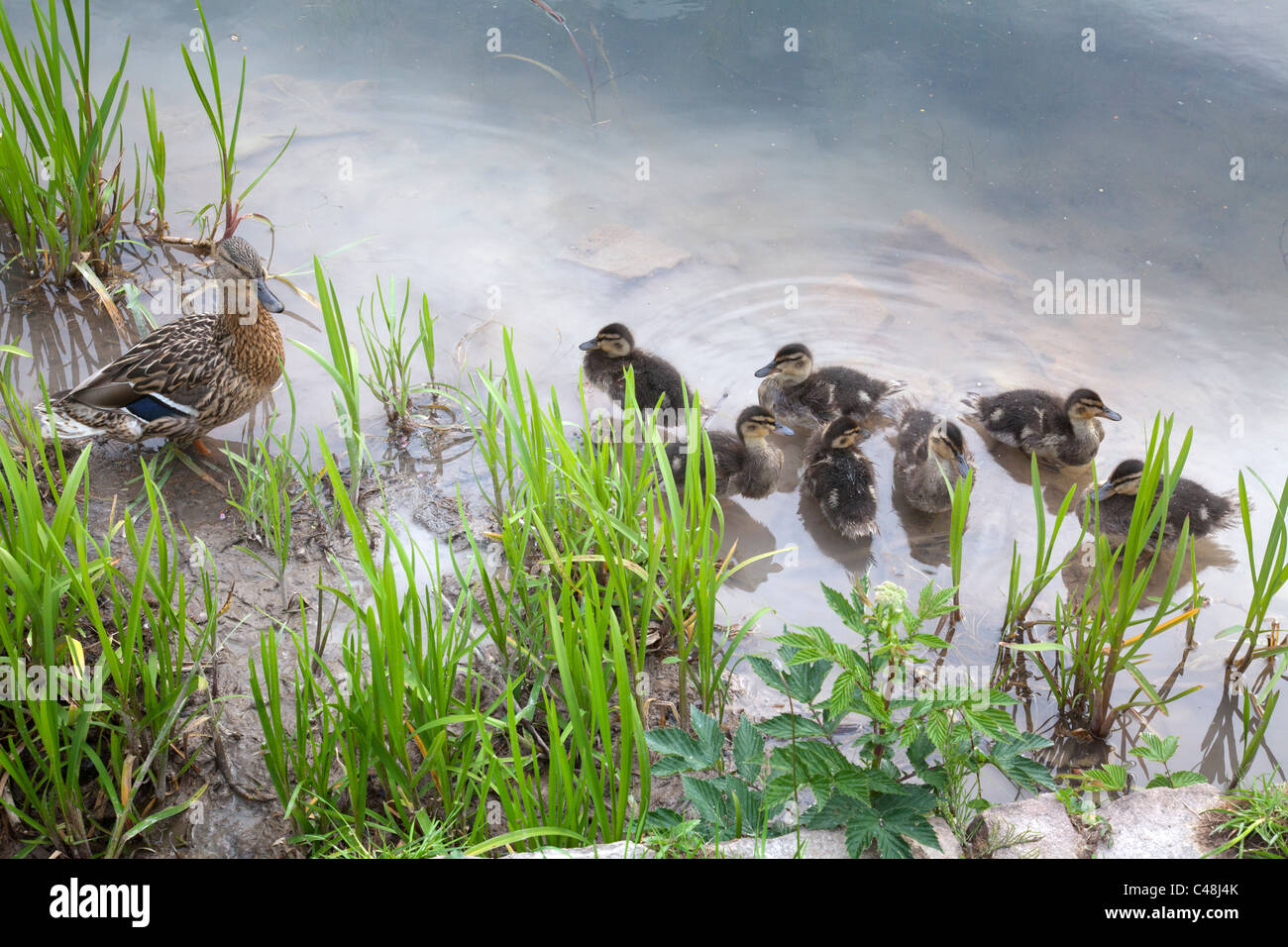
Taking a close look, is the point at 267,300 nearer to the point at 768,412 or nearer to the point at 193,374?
the point at 193,374

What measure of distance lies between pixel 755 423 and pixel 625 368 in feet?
1.70

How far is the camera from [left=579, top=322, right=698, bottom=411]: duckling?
3656 mm

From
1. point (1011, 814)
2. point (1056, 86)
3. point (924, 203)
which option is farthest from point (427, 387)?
point (1056, 86)

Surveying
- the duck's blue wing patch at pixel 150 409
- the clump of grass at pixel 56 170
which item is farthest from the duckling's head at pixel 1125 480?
the clump of grass at pixel 56 170

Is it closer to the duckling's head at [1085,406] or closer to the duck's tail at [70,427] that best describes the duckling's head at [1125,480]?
Answer: the duckling's head at [1085,406]

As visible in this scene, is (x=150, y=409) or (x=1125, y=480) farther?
(x=1125, y=480)

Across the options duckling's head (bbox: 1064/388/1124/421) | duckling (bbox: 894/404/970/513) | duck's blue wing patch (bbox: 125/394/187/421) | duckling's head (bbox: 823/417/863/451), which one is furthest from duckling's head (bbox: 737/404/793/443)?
duck's blue wing patch (bbox: 125/394/187/421)

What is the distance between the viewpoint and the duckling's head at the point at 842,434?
346 centimetres

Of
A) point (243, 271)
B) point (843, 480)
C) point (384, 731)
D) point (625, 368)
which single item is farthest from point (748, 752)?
point (243, 271)

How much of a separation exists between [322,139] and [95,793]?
140 inches

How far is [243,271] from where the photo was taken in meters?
3.36

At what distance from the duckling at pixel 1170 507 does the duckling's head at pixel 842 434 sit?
2.54 feet

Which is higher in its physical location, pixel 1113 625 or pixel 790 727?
pixel 1113 625
